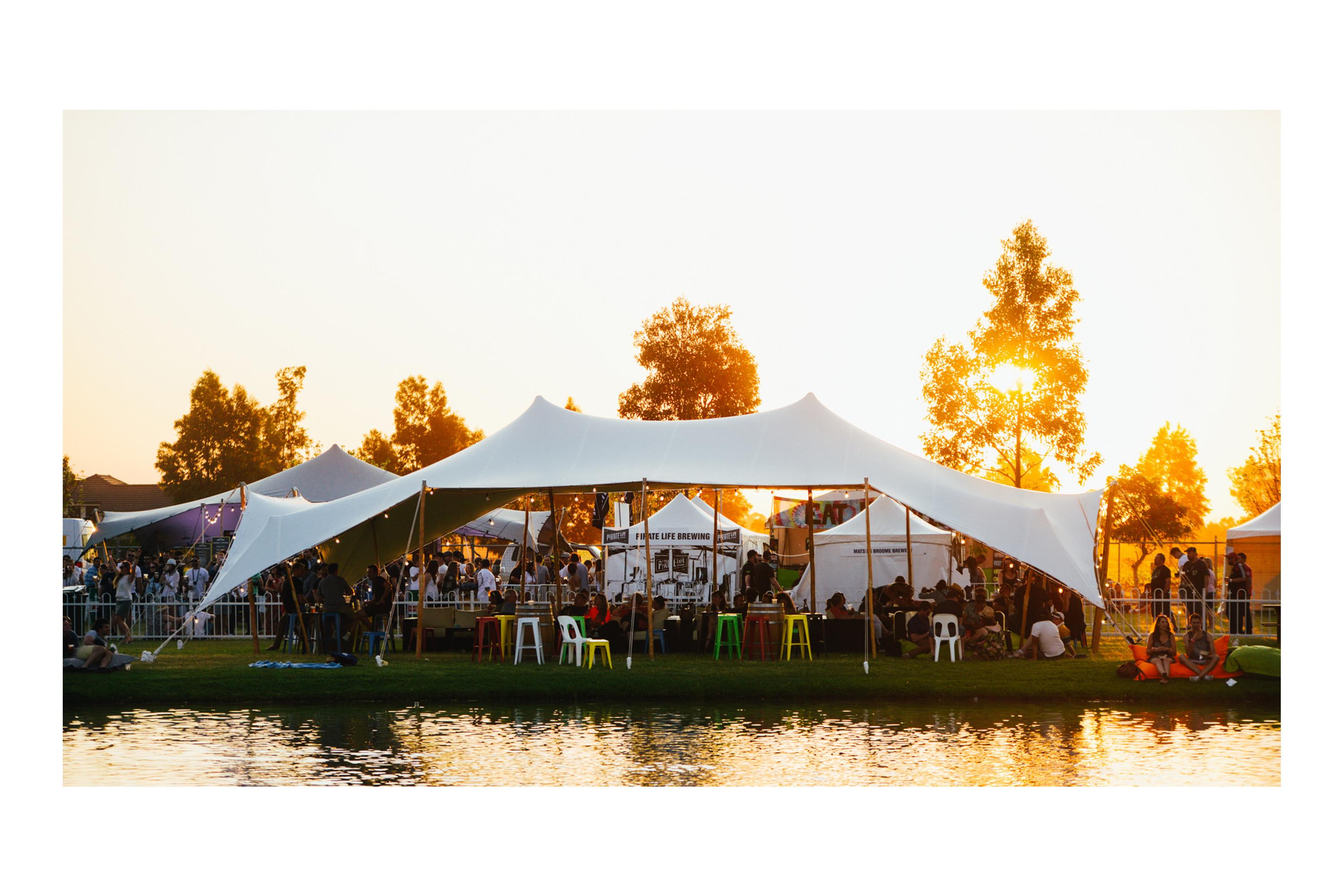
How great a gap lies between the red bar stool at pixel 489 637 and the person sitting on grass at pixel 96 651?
4155 mm

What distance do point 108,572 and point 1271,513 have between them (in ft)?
73.9

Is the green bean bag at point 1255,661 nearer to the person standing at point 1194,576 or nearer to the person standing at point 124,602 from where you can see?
the person standing at point 1194,576

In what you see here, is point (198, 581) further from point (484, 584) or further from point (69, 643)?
point (69, 643)

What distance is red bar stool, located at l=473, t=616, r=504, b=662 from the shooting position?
49.9 ft

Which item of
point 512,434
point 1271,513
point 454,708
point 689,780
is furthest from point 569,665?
point 1271,513

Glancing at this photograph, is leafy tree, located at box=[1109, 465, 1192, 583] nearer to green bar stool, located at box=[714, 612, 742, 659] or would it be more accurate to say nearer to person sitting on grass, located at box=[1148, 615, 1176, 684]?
green bar stool, located at box=[714, 612, 742, 659]

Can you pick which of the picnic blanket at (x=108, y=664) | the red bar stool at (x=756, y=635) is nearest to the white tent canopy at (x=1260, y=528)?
the red bar stool at (x=756, y=635)

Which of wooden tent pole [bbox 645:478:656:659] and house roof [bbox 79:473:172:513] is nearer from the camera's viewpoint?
wooden tent pole [bbox 645:478:656:659]

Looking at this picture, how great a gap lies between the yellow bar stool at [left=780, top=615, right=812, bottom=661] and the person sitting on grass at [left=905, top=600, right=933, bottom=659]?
1.30m

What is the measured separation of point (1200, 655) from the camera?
1269cm

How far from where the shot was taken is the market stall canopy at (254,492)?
2311 cm

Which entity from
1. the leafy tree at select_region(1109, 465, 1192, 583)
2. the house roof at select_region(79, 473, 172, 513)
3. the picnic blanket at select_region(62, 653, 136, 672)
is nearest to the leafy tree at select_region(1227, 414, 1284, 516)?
the leafy tree at select_region(1109, 465, 1192, 583)

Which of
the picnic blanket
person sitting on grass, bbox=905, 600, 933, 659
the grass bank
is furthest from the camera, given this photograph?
person sitting on grass, bbox=905, 600, 933, 659

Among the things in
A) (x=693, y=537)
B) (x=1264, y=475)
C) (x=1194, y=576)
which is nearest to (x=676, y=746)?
(x=1194, y=576)
